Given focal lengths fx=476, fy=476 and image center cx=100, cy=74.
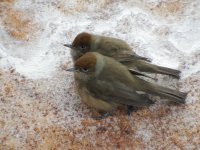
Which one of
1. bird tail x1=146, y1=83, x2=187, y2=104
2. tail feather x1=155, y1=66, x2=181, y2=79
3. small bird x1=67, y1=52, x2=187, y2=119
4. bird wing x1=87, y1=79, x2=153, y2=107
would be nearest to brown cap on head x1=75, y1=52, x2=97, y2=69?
small bird x1=67, y1=52, x2=187, y2=119

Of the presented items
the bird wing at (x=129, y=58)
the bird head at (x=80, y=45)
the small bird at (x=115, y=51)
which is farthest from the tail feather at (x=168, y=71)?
the bird head at (x=80, y=45)

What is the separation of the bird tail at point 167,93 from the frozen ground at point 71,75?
4.6 inches

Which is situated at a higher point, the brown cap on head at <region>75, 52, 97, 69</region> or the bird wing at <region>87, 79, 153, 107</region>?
the brown cap on head at <region>75, 52, 97, 69</region>

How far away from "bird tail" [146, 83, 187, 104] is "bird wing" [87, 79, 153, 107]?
0.17 m

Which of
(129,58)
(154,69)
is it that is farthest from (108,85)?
(154,69)

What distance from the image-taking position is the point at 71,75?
20.3 feet

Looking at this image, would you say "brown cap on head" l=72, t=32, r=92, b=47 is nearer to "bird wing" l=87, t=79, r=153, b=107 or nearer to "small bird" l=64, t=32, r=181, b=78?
"small bird" l=64, t=32, r=181, b=78

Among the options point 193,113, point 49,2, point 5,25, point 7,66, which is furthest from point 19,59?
point 193,113

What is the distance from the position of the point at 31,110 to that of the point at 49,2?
1987mm

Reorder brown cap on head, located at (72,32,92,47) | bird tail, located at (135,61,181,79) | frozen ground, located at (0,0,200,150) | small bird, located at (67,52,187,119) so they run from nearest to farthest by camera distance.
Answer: frozen ground, located at (0,0,200,150) → small bird, located at (67,52,187,119) → bird tail, located at (135,61,181,79) → brown cap on head, located at (72,32,92,47)

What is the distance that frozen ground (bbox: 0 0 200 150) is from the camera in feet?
18.0

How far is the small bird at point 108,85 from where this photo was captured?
18.5ft

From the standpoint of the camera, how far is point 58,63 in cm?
631

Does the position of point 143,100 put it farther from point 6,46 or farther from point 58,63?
point 6,46
